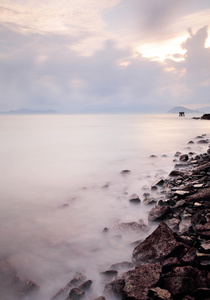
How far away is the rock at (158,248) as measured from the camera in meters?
3.43

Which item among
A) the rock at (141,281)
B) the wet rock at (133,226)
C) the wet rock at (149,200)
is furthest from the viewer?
the wet rock at (149,200)

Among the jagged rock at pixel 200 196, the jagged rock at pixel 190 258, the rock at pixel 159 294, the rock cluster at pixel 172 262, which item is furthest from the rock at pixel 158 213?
the rock at pixel 159 294

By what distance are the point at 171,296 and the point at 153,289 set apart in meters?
0.22

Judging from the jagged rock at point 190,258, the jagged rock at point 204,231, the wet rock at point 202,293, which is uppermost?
the jagged rock at point 204,231

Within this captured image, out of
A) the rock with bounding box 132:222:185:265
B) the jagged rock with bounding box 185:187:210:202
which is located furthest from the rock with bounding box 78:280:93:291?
the jagged rock with bounding box 185:187:210:202

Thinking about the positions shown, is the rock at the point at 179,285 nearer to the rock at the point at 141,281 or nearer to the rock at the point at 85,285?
the rock at the point at 141,281

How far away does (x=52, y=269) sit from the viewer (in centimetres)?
379

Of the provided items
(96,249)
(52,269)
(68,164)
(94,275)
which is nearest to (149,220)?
(96,249)

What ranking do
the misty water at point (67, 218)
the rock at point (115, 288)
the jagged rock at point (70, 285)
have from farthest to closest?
the misty water at point (67, 218), the jagged rock at point (70, 285), the rock at point (115, 288)

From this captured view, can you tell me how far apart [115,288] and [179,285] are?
0.94m

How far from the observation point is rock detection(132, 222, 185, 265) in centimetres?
343

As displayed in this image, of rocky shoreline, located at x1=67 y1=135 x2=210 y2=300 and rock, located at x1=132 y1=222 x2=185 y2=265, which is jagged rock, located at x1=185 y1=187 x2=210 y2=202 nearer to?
rocky shoreline, located at x1=67 y1=135 x2=210 y2=300

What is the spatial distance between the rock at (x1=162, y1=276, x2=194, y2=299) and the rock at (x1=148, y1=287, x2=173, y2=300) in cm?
13

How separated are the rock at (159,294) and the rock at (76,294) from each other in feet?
3.40
